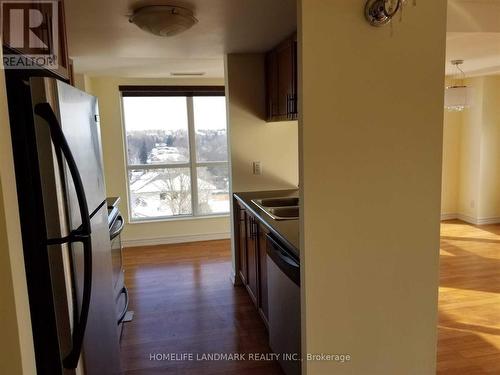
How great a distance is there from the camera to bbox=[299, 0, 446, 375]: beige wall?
1.52m

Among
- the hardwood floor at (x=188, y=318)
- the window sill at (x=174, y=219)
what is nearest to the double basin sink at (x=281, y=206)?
the hardwood floor at (x=188, y=318)

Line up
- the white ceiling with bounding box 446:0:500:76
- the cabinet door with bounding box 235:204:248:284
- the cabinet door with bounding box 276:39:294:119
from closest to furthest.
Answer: the white ceiling with bounding box 446:0:500:76 < the cabinet door with bounding box 276:39:294:119 < the cabinet door with bounding box 235:204:248:284

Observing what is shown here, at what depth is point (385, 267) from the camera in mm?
1685

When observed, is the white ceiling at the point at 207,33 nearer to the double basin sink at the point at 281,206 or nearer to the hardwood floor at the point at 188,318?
the double basin sink at the point at 281,206

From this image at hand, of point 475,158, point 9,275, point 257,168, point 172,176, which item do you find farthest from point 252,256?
point 475,158

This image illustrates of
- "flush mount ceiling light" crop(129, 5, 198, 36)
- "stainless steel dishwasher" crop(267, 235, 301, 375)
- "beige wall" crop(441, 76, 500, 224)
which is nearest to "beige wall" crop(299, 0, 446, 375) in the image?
"stainless steel dishwasher" crop(267, 235, 301, 375)

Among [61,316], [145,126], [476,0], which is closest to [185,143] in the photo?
[145,126]

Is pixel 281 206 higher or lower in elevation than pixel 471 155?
lower

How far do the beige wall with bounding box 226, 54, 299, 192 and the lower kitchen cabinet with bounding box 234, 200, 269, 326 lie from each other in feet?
1.25

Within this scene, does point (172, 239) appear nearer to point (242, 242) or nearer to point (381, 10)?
point (242, 242)

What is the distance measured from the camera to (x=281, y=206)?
3285mm

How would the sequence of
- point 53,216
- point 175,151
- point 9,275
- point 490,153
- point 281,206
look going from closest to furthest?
point 9,275, point 53,216, point 281,206, point 175,151, point 490,153

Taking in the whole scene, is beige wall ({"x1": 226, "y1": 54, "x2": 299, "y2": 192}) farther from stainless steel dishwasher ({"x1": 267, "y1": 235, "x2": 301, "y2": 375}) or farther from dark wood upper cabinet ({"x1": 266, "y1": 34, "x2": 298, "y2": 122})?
stainless steel dishwasher ({"x1": 267, "y1": 235, "x2": 301, "y2": 375})

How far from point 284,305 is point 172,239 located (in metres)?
3.44
